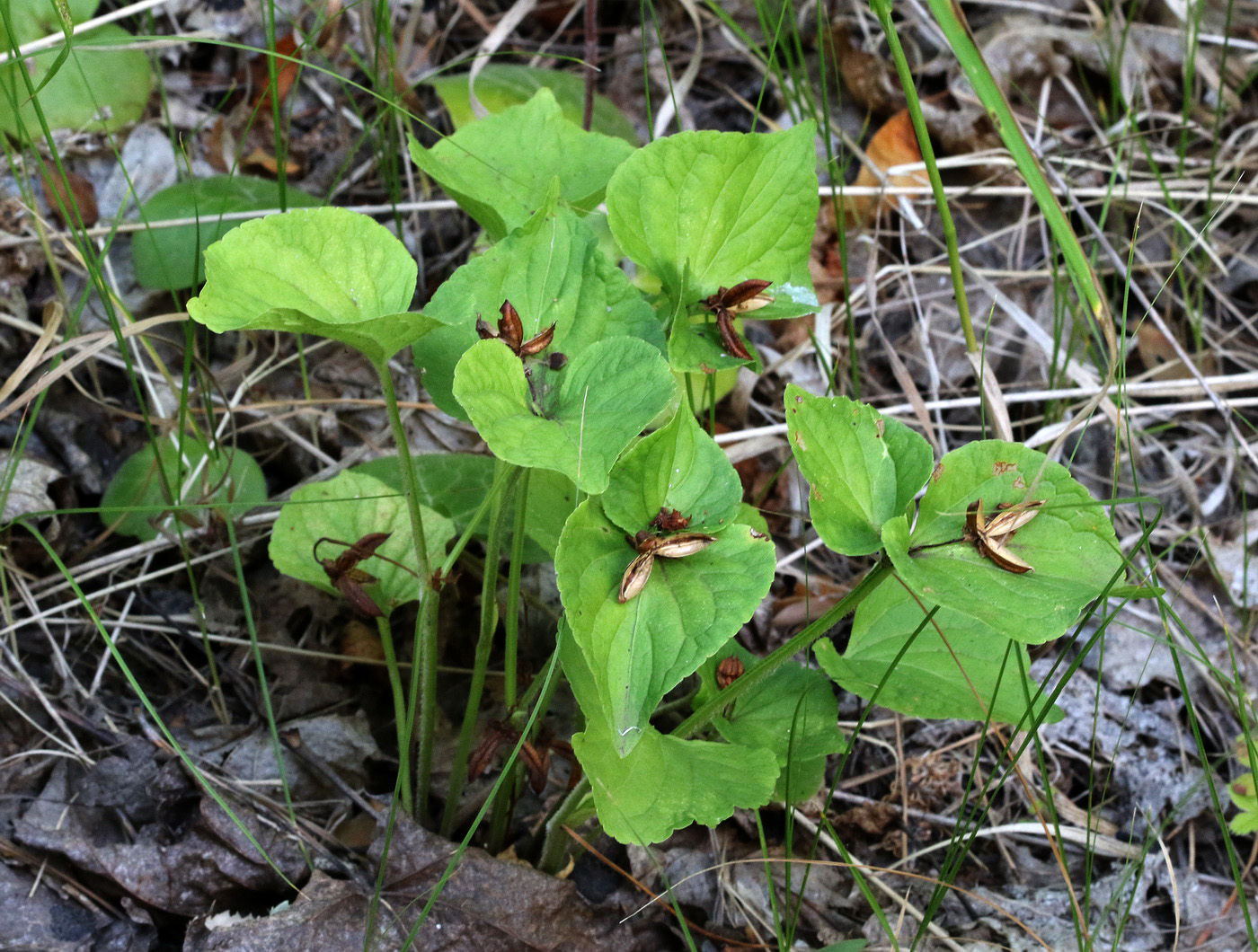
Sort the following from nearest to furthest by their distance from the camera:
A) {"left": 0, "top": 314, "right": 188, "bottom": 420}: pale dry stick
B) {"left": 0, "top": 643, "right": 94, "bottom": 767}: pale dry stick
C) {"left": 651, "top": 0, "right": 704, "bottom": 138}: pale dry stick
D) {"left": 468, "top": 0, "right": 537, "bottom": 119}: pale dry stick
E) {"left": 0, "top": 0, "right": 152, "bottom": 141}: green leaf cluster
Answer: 1. {"left": 0, "top": 314, "right": 188, "bottom": 420}: pale dry stick
2. {"left": 0, "top": 643, "right": 94, "bottom": 767}: pale dry stick
3. {"left": 0, "top": 0, "right": 152, "bottom": 141}: green leaf cluster
4. {"left": 468, "top": 0, "right": 537, "bottom": 119}: pale dry stick
5. {"left": 651, "top": 0, "right": 704, "bottom": 138}: pale dry stick

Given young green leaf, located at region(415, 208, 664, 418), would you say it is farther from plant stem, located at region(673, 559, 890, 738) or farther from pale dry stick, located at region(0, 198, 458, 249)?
pale dry stick, located at region(0, 198, 458, 249)

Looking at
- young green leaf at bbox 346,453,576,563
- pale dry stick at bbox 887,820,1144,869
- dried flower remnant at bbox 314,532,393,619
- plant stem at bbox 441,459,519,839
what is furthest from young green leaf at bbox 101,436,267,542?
pale dry stick at bbox 887,820,1144,869

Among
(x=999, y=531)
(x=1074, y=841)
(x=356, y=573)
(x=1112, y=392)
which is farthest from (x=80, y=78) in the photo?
(x=1074, y=841)

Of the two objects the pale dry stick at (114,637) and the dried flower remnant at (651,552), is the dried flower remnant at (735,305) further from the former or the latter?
the pale dry stick at (114,637)

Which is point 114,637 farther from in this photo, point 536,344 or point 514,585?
point 536,344

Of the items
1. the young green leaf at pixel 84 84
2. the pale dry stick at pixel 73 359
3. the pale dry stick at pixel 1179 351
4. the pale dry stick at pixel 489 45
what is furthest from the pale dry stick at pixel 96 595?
the pale dry stick at pixel 1179 351
